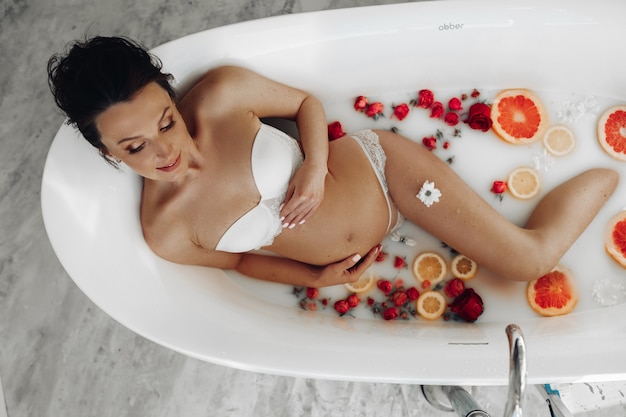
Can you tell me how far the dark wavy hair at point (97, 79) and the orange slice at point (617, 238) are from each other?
1.35m

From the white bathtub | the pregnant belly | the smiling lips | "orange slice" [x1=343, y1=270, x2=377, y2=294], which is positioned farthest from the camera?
"orange slice" [x1=343, y1=270, x2=377, y2=294]

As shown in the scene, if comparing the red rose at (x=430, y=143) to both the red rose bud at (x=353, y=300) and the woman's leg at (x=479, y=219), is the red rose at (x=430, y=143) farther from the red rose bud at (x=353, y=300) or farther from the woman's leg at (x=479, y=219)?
the red rose bud at (x=353, y=300)

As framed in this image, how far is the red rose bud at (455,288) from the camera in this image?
170 cm

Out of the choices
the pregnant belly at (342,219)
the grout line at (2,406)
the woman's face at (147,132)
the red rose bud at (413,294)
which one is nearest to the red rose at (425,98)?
the pregnant belly at (342,219)

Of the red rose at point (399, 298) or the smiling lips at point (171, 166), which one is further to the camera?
the red rose at point (399, 298)

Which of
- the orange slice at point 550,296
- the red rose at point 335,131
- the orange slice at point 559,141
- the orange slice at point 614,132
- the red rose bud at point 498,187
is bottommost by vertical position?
the orange slice at point 550,296

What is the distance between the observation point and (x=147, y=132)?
1.13 m

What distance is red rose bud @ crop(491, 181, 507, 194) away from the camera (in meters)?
1.76

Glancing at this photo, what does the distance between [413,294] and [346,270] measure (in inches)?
9.6

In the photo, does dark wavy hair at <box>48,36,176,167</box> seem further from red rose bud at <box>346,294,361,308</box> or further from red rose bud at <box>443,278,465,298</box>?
red rose bud at <box>443,278,465,298</box>

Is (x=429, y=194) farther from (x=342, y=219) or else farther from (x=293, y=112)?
(x=293, y=112)

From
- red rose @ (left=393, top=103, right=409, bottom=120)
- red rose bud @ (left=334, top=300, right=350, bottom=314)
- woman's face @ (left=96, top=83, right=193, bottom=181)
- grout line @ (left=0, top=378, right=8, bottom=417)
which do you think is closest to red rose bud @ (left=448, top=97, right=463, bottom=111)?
red rose @ (left=393, top=103, right=409, bottom=120)

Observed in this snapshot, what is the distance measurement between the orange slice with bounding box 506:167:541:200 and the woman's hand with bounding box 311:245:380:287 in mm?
472

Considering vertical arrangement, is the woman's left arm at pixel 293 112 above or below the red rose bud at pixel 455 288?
above
